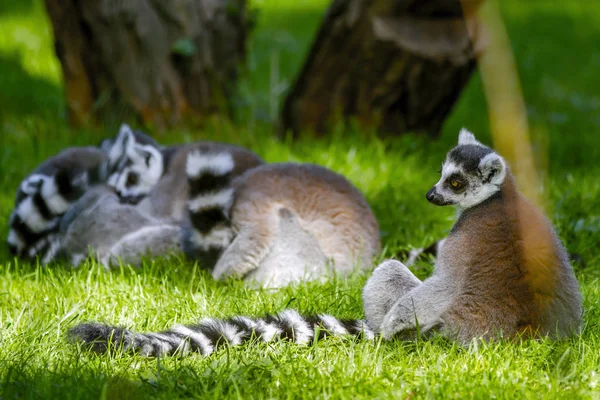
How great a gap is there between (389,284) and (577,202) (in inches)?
103

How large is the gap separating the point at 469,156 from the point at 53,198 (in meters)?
3.14

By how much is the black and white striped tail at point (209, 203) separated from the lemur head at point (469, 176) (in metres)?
1.56

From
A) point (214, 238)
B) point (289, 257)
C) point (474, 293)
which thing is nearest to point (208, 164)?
point (214, 238)

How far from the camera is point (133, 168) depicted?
5.28 meters

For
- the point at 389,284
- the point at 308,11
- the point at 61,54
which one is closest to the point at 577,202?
the point at 389,284

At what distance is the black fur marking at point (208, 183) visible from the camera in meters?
4.55

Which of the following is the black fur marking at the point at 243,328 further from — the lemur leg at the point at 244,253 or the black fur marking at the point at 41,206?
the black fur marking at the point at 41,206

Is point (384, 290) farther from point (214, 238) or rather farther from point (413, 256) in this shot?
point (214, 238)

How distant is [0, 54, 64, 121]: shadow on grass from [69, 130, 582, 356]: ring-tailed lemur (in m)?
5.47

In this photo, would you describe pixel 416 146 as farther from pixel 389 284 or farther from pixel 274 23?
pixel 274 23

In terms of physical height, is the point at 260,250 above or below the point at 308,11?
below

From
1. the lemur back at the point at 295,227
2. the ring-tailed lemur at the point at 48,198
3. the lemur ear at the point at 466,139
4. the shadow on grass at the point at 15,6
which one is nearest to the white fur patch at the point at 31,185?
the ring-tailed lemur at the point at 48,198

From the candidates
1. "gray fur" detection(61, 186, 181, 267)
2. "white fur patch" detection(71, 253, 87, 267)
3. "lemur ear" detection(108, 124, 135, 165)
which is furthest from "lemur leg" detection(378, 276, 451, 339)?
"lemur ear" detection(108, 124, 135, 165)

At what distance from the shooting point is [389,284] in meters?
3.47
